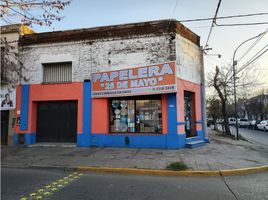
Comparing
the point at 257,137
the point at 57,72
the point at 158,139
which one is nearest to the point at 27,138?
the point at 57,72

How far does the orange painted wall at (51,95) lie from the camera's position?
12664 millimetres

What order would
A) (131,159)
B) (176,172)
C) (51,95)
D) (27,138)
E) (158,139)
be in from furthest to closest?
(51,95) → (27,138) → (158,139) → (131,159) → (176,172)

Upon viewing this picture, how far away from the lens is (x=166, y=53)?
464 inches

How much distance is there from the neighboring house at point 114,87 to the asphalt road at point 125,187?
4.76 metres

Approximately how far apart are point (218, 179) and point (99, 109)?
7.48 m

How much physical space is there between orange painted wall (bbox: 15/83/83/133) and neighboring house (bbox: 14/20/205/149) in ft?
0.18

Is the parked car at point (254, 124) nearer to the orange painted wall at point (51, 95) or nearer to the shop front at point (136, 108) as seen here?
the shop front at point (136, 108)

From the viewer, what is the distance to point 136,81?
11.6 metres

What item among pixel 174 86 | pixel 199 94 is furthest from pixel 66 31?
pixel 199 94

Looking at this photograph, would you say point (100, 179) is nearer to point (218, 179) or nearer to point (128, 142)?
point (218, 179)

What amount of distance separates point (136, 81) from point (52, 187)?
706cm

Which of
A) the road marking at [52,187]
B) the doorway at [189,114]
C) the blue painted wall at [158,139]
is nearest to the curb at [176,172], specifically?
the road marking at [52,187]

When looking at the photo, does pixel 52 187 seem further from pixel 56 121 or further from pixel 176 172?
pixel 56 121

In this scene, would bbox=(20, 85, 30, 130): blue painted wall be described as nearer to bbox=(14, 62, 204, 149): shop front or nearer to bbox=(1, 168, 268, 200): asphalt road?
bbox=(14, 62, 204, 149): shop front
